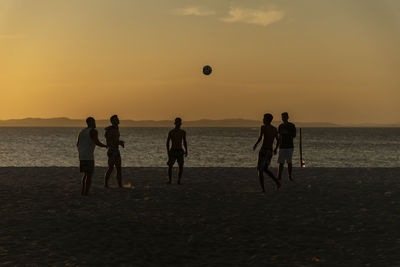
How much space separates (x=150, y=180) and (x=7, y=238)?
8.56 m

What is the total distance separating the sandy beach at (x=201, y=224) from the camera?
22.2ft

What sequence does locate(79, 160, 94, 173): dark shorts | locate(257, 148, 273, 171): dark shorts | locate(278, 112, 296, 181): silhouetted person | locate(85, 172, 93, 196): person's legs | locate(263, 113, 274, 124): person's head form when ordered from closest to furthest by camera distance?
locate(79, 160, 94, 173): dark shorts < locate(85, 172, 93, 196): person's legs < locate(257, 148, 273, 171): dark shorts < locate(263, 113, 274, 124): person's head < locate(278, 112, 296, 181): silhouetted person

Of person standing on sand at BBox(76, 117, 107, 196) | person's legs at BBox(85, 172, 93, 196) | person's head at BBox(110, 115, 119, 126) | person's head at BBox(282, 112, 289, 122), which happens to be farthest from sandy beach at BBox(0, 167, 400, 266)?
person's head at BBox(282, 112, 289, 122)

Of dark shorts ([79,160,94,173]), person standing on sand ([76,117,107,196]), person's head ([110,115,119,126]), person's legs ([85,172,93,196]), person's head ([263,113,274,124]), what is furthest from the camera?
person's head ([110,115,119,126])

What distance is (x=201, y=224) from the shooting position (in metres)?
8.95

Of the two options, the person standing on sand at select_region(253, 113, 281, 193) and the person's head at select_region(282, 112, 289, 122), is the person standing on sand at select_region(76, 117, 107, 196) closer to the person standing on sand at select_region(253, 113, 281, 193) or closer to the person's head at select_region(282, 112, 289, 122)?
the person standing on sand at select_region(253, 113, 281, 193)

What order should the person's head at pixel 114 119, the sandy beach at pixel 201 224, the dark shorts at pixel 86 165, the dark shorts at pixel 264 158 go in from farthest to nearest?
the person's head at pixel 114 119 < the dark shorts at pixel 264 158 < the dark shorts at pixel 86 165 < the sandy beach at pixel 201 224

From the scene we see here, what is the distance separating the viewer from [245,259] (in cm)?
661

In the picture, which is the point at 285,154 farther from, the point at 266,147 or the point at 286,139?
the point at 266,147

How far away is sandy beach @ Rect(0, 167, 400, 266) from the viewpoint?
6770mm

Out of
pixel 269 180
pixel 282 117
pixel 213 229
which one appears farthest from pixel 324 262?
pixel 269 180

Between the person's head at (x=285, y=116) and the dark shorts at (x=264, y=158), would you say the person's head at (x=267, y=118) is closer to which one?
the dark shorts at (x=264, y=158)

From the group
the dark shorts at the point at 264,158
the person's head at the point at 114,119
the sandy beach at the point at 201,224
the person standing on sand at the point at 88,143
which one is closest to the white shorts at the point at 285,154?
the sandy beach at the point at 201,224

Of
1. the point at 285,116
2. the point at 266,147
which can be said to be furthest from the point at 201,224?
the point at 285,116
